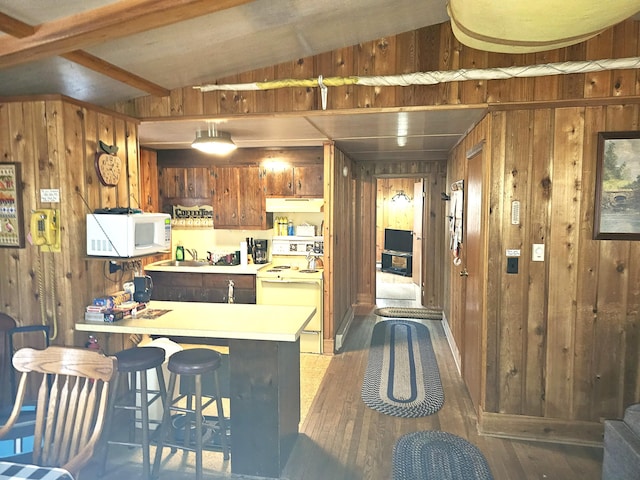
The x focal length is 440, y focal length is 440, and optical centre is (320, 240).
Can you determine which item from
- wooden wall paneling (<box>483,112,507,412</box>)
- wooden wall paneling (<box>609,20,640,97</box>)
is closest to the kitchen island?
wooden wall paneling (<box>483,112,507,412</box>)

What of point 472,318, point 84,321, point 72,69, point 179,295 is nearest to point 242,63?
point 72,69

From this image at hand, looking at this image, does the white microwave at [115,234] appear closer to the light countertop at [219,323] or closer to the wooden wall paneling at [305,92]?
the light countertop at [219,323]

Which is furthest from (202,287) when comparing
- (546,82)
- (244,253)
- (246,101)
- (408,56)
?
(546,82)

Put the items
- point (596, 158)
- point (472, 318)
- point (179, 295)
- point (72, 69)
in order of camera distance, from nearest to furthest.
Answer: point (72, 69) → point (596, 158) → point (472, 318) → point (179, 295)

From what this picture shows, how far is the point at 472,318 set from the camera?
3584 millimetres

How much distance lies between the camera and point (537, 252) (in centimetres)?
297

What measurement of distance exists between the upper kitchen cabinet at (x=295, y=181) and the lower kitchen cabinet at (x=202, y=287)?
1059 millimetres

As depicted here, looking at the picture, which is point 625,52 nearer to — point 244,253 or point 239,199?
point 239,199

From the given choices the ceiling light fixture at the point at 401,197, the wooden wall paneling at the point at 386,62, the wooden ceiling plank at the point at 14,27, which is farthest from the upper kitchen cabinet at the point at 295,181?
the ceiling light fixture at the point at 401,197

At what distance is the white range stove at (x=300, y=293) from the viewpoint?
A: 186 inches

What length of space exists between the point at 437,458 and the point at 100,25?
3021 mm

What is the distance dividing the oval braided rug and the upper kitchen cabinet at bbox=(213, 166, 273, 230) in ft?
6.63

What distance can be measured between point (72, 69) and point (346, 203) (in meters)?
3.68

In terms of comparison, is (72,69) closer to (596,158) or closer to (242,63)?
(242,63)
